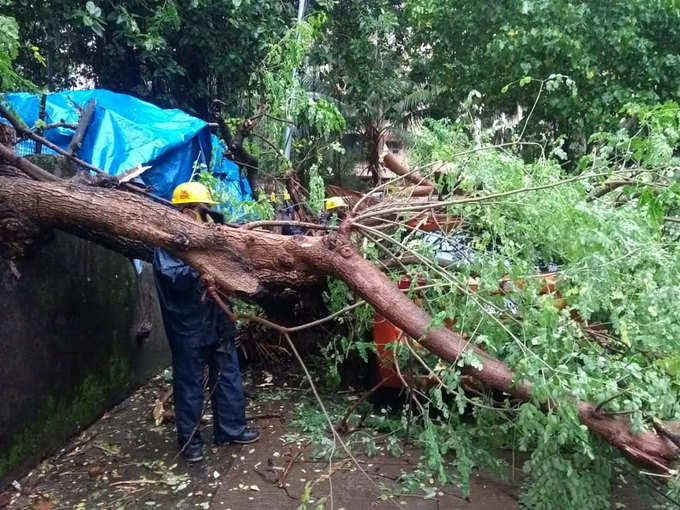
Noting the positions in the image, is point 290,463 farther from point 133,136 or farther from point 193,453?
point 133,136

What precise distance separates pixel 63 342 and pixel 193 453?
1.24 meters

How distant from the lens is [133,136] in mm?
5344

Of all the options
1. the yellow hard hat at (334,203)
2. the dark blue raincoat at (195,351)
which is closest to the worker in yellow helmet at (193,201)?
the dark blue raincoat at (195,351)

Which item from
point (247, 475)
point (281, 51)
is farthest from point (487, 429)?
point (281, 51)

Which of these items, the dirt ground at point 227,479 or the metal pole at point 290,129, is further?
the metal pole at point 290,129

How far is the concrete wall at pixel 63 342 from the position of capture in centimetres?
358

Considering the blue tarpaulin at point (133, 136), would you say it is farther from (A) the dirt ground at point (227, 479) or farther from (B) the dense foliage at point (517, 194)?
(A) the dirt ground at point (227, 479)

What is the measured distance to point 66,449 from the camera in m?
4.09

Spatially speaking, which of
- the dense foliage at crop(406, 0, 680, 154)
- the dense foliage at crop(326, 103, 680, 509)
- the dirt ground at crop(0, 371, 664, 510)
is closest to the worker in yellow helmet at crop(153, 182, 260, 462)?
the dirt ground at crop(0, 371, 664, 510)

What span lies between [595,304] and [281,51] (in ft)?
14.2

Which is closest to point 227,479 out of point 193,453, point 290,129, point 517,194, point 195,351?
point 193,453

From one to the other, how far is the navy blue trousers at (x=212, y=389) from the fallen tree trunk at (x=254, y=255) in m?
0.75

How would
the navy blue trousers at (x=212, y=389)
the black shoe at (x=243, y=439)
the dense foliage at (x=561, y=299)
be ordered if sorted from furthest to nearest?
the black shoe at (x=243, y=439)
the navy blue trousers at (x=212, y=389)
the dense foliage at (x=561, y=299)

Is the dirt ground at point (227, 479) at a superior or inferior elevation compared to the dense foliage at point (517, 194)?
inferior
